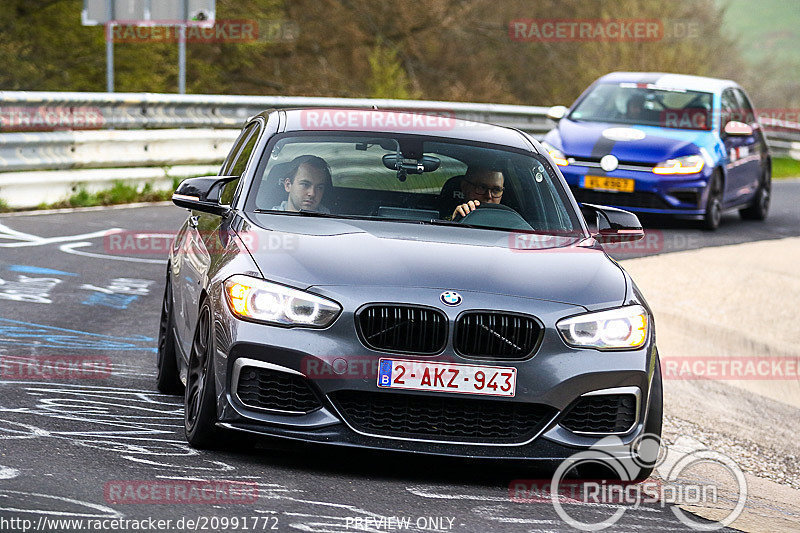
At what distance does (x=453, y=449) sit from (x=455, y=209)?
5.44ft

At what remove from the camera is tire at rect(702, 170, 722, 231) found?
1662 cm

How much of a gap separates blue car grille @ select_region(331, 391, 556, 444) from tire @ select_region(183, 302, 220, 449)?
0.53m

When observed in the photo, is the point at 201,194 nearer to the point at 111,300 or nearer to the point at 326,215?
the point at 326,215

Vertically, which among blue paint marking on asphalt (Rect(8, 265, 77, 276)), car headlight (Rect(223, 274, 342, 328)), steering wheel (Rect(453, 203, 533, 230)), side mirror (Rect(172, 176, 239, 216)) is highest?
side mirror (Rect(172, 176, 239, 216))

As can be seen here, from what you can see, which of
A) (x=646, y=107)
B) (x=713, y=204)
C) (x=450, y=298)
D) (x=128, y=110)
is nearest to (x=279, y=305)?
(x=450, y=298)

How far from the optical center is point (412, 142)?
716cm

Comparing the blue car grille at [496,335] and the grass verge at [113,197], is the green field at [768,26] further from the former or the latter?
the blue car grille at [496,335]

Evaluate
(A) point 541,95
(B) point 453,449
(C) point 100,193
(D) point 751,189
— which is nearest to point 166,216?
(C) point 100,193

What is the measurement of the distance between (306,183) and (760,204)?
13135 mm

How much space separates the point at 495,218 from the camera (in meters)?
6.88

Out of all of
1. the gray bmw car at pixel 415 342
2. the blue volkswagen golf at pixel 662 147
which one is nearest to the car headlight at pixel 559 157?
the blue volkswagen golf at pixel 662 147

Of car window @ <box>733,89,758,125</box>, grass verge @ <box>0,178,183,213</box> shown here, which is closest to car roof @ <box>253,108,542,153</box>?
grass verge @ <box>0,178,183,213</box>

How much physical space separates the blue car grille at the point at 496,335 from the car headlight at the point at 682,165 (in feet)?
35.0

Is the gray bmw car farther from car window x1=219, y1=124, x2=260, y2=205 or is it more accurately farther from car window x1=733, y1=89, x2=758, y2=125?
car window x1=733, y1=89, x2=758, y2=125
